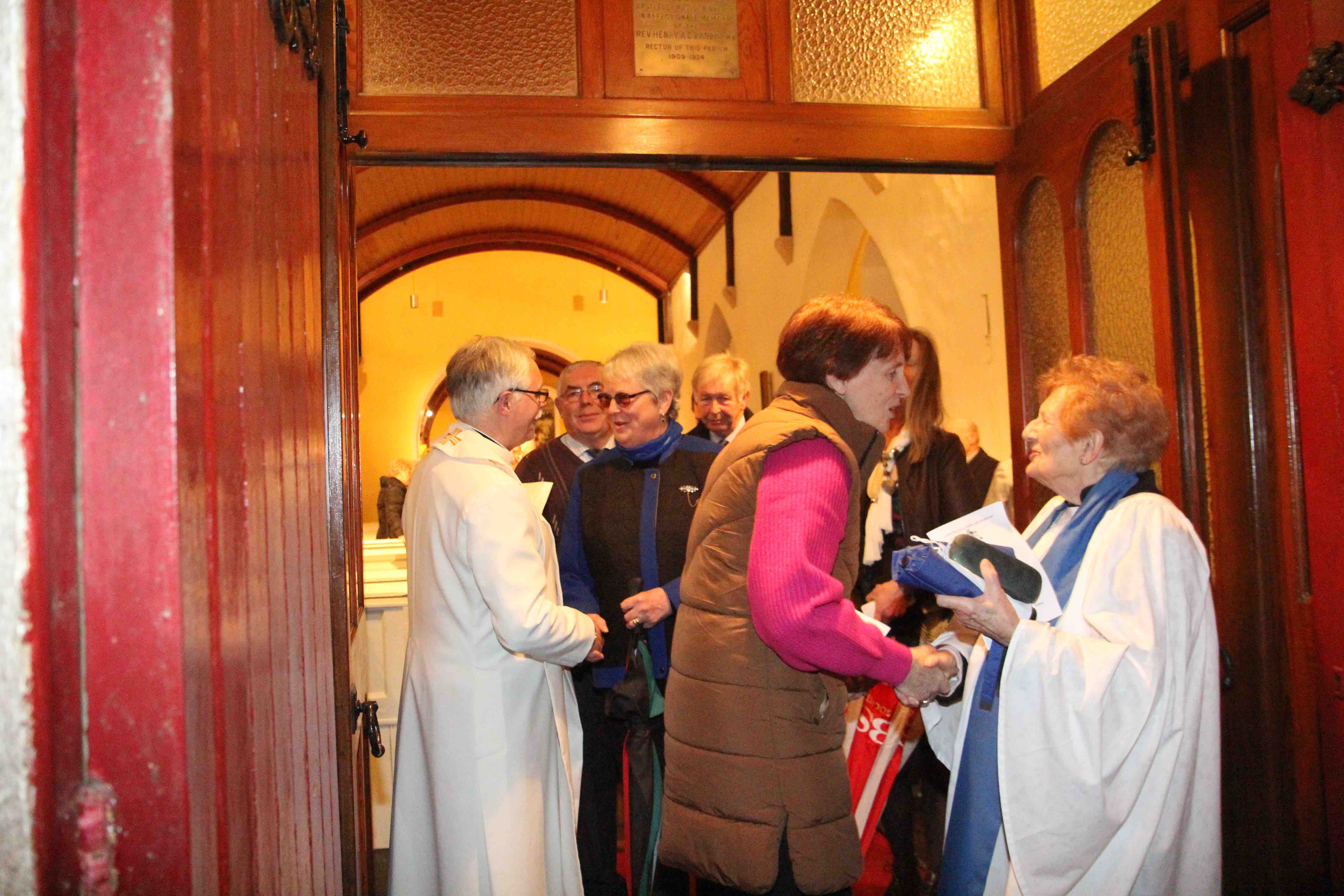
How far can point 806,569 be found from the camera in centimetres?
193

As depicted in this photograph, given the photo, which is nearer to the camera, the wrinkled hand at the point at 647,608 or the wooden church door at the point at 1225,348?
the wooden church door at the point at 1225,348

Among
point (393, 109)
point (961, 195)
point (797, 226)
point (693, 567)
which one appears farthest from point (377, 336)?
point (693, 567)

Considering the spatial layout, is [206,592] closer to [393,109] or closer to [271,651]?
[271,651]

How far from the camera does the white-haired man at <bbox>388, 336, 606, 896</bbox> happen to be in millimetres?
2318

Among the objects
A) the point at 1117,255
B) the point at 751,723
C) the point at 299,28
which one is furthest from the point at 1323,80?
the point at 299,28

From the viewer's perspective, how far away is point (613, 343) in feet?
50.6

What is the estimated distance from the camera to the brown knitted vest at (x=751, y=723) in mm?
2004

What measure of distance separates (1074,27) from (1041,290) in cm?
82

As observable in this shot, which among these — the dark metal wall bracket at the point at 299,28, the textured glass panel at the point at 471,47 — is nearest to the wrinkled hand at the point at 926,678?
the dark metal wall bracket at the point at 299,28

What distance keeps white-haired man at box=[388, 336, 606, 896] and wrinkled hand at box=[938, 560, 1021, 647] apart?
3.20ft

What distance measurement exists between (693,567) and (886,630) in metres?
0.47

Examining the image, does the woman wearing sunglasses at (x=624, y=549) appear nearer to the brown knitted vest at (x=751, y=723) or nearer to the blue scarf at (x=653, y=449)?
the blue scarf at (x=653, y=449)

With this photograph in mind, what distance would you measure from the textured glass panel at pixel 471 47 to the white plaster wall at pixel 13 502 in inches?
103

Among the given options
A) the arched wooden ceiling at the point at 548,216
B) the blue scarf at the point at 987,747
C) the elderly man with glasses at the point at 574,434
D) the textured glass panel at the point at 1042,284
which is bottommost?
the blue scarf at the point at 987,747
